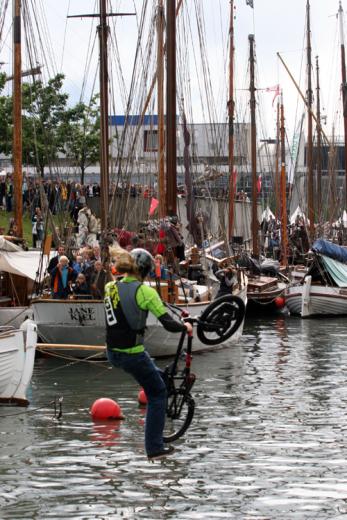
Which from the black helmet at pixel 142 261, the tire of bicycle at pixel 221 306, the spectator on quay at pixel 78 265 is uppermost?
the black helmet at pixel 142 261

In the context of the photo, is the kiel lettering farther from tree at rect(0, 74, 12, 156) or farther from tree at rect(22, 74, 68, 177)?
tree at rect(0, 74, 12, 156)

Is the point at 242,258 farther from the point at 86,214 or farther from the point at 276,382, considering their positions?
the point at 276,382

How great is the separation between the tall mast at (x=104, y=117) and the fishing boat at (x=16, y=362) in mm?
10221

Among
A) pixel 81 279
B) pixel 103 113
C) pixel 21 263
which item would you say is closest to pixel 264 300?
pixel 103 113

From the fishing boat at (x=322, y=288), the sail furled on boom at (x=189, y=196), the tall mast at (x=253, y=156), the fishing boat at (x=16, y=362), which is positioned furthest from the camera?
the tall mast at (x=253, y=156)

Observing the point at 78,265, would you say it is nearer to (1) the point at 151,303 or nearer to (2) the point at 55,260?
(2) the point at 55,260

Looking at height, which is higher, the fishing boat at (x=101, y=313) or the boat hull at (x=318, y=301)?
the fishing boat at (x=101, y=313)

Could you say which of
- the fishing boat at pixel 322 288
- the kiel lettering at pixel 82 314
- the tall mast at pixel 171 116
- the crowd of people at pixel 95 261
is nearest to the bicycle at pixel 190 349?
the crowd of people at pixel 95 261

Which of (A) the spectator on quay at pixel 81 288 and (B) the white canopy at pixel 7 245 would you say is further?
(B) the white canopy at pixel 7 245

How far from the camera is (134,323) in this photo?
502 inches

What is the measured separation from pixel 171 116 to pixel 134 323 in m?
22.1

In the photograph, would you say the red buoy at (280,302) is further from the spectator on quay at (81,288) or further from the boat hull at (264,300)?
the spectator on quay at (81,288)

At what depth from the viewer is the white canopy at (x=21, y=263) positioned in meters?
29.2

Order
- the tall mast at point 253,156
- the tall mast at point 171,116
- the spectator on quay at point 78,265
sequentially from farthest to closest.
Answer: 1. the tall mast at point 253,156
2. the tall mast at point 171,116
3. the spectator on quay at point 78,265
